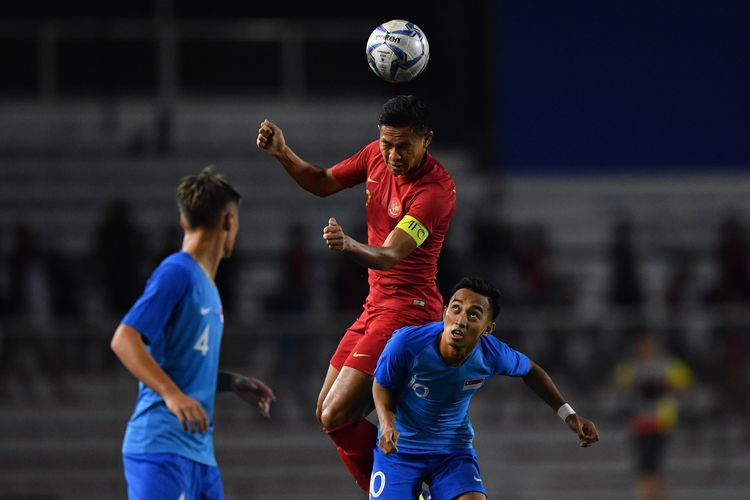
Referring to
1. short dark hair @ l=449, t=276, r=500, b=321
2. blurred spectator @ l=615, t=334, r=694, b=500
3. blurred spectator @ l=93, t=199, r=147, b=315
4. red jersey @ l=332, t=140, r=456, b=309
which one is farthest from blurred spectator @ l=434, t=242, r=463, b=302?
short dark hair @ l=449, t=276, r=500, b=321

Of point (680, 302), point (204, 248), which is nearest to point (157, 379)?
point (204, 248)

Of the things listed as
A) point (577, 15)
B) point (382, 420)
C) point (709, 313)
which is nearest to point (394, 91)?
point (577, 15)

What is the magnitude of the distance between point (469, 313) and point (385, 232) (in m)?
0.70

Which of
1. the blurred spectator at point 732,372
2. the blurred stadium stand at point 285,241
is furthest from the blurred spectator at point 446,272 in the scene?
the blurred spectator at point 732,372

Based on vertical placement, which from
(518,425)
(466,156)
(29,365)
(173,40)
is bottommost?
(518,425)

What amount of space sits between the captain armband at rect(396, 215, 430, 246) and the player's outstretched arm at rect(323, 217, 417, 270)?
27mm

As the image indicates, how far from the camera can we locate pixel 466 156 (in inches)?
762

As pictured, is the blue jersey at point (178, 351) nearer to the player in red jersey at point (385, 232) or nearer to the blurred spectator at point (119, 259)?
the player in red jersey at point (385, 232)

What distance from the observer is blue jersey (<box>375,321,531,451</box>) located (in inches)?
256

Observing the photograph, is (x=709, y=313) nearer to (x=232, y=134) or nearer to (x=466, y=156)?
(x=466, y=156)

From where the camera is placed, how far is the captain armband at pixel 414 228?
250 inches

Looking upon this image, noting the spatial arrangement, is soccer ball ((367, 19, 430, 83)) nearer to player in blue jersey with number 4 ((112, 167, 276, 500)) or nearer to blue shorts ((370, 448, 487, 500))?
player in blue jersey with number 4 ((112, 167, 276, 500))

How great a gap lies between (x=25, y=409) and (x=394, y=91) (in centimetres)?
902

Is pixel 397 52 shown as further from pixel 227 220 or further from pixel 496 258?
pixel 496 258
